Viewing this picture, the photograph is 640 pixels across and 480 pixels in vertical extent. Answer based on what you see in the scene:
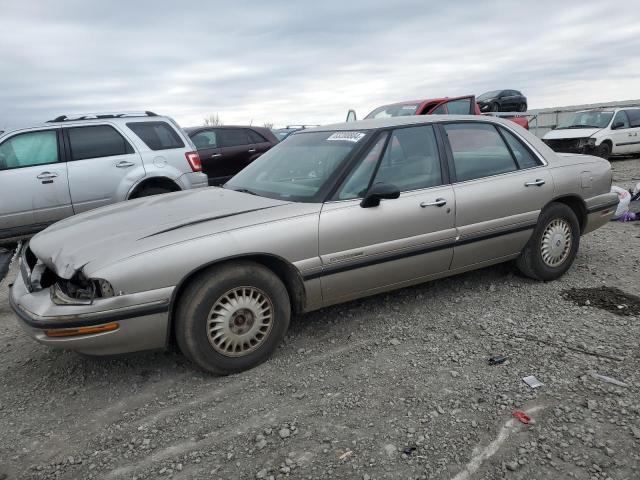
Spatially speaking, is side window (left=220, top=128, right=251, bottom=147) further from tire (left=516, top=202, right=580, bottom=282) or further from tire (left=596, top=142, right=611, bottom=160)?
tire (left=596, top=142, right=611, bottom=160)

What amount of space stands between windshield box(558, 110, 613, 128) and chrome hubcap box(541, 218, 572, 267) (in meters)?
11.9

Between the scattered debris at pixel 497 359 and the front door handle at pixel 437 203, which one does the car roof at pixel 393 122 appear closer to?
the front door handle at pixel 437 203

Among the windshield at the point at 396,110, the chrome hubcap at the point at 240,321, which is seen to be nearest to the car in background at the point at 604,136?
the windshield at the point at 396,110

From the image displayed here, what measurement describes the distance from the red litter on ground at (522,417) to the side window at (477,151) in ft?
6.09

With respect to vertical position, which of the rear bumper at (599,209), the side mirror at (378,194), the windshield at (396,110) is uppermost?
the windshield at (396,110)

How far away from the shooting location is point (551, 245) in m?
4.42

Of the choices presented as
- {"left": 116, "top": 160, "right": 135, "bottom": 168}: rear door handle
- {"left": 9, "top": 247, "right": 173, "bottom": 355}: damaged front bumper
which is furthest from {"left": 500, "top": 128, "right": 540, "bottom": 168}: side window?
{"left": 116, "top": 160, "right": 135, "bottom": 168}: rear door handle

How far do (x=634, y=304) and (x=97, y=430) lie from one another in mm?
3816

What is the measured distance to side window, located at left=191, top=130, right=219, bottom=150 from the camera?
10.2 meters

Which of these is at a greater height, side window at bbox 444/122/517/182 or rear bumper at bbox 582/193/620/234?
side window at bbox 444/122/517/182

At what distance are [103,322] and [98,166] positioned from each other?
4508mm

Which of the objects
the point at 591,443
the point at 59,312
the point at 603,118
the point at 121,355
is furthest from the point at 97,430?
the point at 603,118

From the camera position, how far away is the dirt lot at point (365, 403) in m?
2.35

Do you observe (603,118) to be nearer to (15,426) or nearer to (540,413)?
(540,413)
